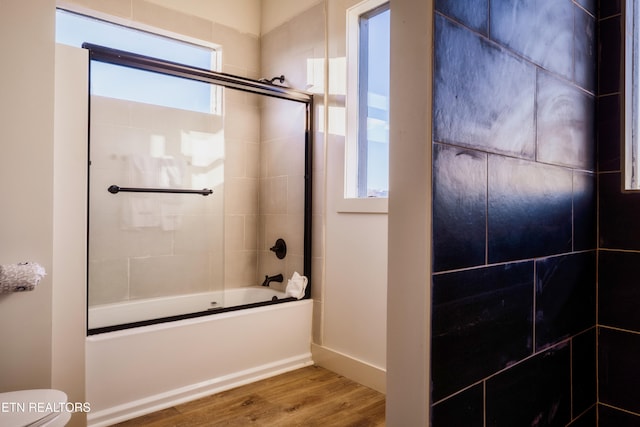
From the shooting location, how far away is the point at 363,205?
7.20ft

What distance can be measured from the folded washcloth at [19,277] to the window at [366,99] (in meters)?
1.55

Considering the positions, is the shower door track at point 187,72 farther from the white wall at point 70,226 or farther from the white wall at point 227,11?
the white wall at point 227,11

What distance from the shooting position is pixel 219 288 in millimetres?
2844

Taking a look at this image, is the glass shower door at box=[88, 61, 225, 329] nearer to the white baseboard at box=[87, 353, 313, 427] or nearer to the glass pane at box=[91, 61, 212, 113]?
the glass pane at box=[91, 61, 212, 113]

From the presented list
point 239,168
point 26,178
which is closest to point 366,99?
point 239,168

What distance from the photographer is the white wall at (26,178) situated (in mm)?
1405

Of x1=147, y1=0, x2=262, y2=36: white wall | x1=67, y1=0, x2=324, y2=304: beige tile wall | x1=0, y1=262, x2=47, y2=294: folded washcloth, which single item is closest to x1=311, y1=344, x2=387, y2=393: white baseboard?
x1=67, y1=0, x2=324, y2=304: beige tile wall

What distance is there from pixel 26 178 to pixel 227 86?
4.08ft

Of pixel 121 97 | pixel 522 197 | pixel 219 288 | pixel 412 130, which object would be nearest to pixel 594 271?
pixel 522 197

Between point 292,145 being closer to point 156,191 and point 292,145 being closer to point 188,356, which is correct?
point 156,191

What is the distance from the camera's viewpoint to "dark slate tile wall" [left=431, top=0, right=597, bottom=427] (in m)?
0.91

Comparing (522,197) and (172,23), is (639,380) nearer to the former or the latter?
(522,197)

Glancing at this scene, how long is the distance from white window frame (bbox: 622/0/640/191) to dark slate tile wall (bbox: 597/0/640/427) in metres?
0.02

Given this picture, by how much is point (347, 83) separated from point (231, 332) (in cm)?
159
